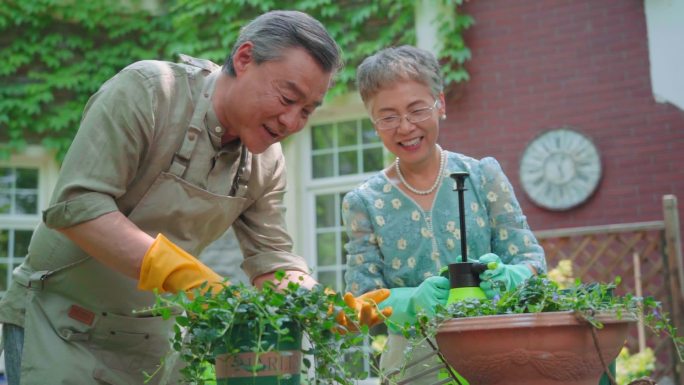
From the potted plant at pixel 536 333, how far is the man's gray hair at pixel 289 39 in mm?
681

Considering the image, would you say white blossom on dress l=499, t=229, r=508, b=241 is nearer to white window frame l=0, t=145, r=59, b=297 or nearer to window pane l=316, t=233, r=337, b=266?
window pane l=316, t=233, r=337, b=266

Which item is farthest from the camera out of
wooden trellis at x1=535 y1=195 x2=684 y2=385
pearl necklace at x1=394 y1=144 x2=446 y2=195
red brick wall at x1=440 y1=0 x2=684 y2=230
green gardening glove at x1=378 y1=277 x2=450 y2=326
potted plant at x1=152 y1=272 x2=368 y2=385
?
red brick wall at x1=440 y1=0 x2=684 y2=230

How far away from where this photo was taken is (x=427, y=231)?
2.21m

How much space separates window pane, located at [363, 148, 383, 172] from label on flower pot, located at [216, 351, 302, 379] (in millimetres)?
5554

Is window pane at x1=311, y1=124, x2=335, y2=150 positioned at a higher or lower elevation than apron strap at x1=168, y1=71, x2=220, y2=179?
higher

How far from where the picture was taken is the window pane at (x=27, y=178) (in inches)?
287

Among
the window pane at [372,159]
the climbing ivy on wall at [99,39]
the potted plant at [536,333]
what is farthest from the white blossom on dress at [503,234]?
the window pane at [372,159]

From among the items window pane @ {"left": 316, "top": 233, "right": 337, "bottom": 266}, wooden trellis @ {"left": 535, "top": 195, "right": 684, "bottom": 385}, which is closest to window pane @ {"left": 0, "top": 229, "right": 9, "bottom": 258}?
window pane @ {"left": 316, "top": 233, "right": 337, "bottom": 266}

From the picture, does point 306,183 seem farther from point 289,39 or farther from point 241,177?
point 289,39

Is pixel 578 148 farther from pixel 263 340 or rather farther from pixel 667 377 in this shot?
pixel 263 340

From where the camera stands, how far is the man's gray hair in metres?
1.88

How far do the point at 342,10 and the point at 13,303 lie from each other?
209 inches

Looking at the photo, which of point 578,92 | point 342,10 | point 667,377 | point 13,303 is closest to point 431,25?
point 342,10

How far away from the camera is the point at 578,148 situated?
6.08 m
